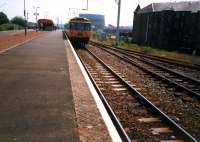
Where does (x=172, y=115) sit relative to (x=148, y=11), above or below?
below

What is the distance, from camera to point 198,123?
26.8 ft

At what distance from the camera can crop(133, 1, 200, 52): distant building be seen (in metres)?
36.7

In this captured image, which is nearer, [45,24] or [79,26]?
[79,26]

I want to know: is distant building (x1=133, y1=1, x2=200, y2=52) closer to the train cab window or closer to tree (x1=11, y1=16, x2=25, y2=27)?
the train cab window

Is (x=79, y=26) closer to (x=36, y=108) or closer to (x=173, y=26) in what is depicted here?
(x=173, y=26)

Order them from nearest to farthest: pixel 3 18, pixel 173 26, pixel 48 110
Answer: pixel 48 110 → pixel 173 26 → pixel 3 18

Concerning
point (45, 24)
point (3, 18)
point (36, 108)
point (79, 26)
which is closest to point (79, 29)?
point (79, 26)

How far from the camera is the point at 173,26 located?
41.9 metres

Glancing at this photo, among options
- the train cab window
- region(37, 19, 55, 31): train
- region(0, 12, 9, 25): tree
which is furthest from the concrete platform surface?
region(0, 12, 9, 25): tree

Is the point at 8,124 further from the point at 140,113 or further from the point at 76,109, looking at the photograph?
the point at 140,113

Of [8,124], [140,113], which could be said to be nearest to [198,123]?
[140,113]

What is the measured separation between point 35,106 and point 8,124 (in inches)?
57.7

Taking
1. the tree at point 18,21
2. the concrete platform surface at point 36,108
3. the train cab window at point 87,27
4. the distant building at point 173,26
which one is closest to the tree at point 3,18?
the tree at point 18,21

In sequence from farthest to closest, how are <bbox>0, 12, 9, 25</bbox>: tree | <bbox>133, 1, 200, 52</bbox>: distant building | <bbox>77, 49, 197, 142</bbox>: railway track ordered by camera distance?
1. <bbox>0, 12, 9, 25</bbox>: tree
2. <bbox>133, 1, 200, 52</bbox>: distant building
3. <bbox>77, 49, 197, 142</bbox>: railway track
